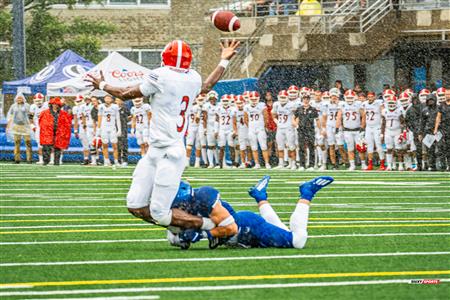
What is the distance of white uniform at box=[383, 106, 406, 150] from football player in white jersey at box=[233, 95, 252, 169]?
3704mm

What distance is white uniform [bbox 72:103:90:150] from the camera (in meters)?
30.0

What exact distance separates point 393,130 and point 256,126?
3479mm

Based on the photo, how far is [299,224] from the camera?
945 cm

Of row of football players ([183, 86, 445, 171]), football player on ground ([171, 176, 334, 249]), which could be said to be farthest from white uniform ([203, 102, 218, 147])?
football player on ground ([171, 176, 334, 249])

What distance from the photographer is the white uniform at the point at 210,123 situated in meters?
28.2

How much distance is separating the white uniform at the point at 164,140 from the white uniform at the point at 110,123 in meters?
19.1

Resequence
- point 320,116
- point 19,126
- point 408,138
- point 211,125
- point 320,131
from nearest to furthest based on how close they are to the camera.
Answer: point 408,138 → point 320,116 → point 320,131 → point 211,125 → point 19,126

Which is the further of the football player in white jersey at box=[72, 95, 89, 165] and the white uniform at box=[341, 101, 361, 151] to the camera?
the football player in white jersey at box=[72, 95, 89, 165]

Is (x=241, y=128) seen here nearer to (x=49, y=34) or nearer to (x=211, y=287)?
(x=49, y=34)

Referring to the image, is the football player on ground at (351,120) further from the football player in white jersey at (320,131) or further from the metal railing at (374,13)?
the metal railing at (374,13)

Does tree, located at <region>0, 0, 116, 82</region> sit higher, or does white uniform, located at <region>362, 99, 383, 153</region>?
tree, located at <region>0, 0, 116, 82</region>

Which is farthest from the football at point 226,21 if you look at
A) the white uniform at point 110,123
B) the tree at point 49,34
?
the tree at point 49,34

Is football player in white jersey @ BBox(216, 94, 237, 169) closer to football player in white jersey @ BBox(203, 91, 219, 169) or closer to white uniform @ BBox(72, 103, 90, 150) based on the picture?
football player in white jersey @ BBox(203, 91, 219, 169)

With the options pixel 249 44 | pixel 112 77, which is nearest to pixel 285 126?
pixel 112 77
